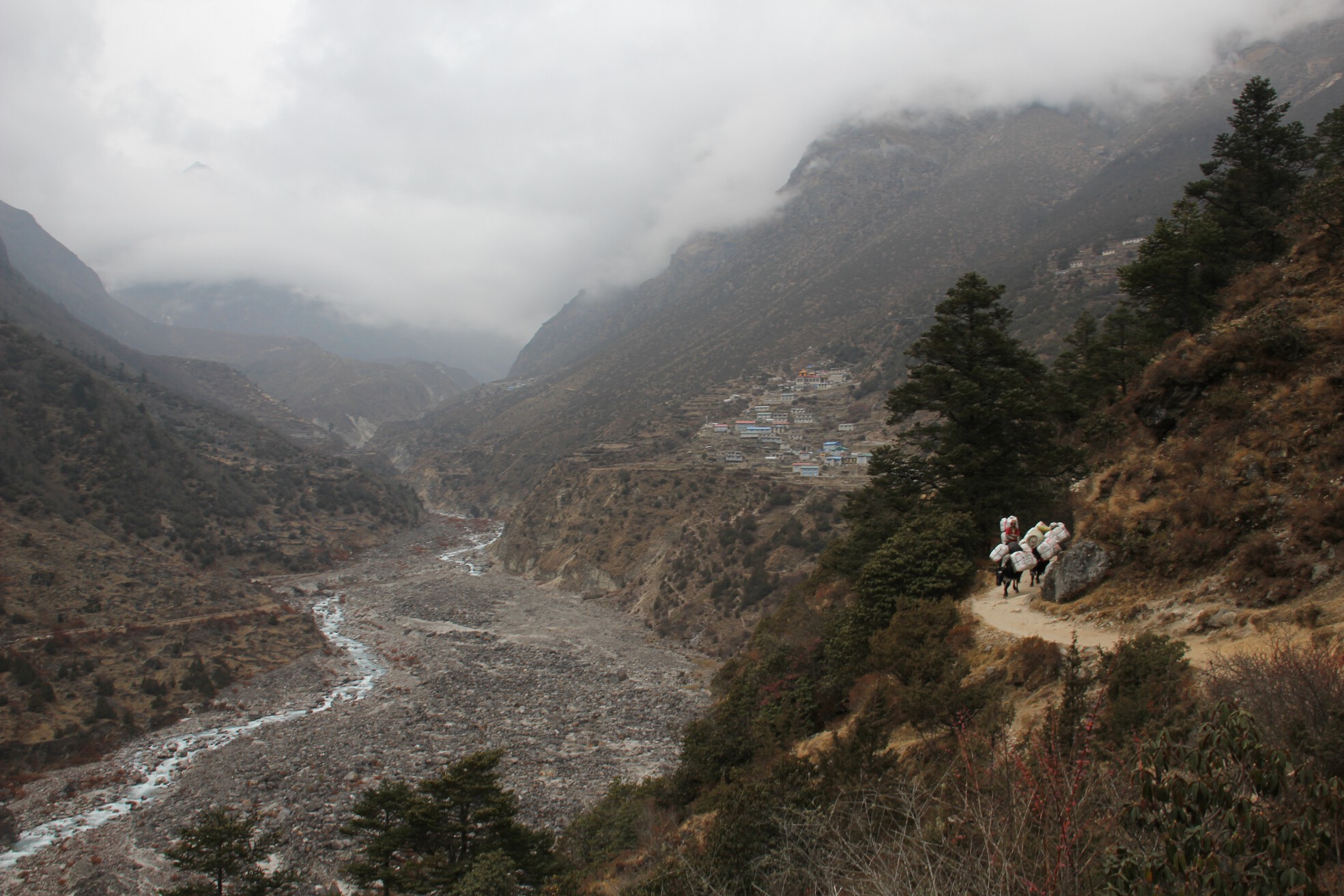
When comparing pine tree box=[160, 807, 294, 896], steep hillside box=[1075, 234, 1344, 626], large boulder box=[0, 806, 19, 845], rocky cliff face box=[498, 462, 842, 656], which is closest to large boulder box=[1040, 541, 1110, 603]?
steep hillside box=[1075, 234, 1344, 626]

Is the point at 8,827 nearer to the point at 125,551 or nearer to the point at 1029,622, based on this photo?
the point at 125,551

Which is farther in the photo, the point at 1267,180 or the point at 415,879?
the point at 1267,180

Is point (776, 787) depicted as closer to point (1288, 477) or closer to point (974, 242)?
point (1288, 477)

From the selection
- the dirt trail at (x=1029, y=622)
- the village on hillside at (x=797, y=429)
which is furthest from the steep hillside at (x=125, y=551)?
the village on hillside at (x=797, y=429)

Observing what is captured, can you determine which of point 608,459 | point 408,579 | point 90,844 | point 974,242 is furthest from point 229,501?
point 974,242

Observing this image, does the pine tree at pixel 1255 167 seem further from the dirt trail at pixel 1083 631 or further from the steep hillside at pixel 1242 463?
the dirt trail at pixel 1083 631

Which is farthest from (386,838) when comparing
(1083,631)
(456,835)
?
(1083,631)
